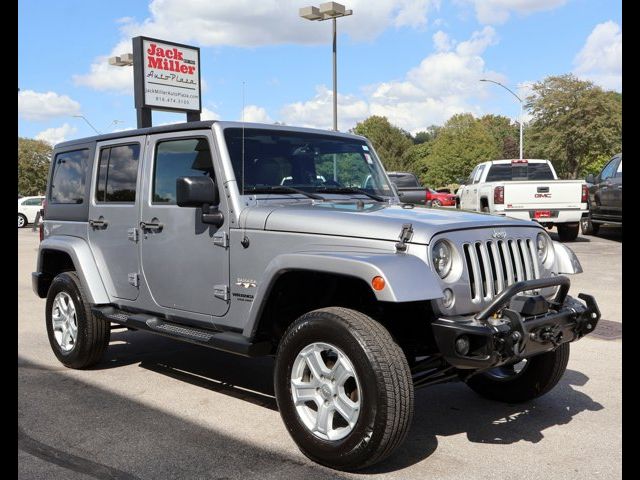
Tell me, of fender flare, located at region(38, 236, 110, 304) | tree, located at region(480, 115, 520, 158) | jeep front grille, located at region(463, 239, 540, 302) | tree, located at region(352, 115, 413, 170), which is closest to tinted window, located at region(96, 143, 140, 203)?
fender flare, located at region(38, 236, 110, 304)

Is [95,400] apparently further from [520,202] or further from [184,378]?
[520,202]

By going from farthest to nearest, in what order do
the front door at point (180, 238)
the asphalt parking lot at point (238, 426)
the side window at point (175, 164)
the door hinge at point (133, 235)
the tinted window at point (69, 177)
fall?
the tinted window at point (69, 177)
the door hinge at point (133, 235)
the side window at point (175, 164)
the front door at point (180, 238)
the asphalt parking lot at point (238, 426)

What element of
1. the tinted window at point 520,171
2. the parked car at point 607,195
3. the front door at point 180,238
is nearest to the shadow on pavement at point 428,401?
the front door at point 180,238

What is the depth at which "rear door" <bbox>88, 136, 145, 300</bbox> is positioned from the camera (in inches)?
215

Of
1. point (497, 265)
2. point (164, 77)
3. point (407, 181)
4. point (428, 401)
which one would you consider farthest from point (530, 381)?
point (407, 181)

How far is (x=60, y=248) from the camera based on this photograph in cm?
607

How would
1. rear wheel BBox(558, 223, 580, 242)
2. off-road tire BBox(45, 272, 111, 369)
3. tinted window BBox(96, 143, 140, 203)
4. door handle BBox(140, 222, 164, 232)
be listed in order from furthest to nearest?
rear wheel BBox(558, 223, 580, 242) → off-road tire BBox(45, 272, 111, 369) → tinted window BBox(96, 143, 140, 203) → door handle BBox(140, 222, 164, 232)

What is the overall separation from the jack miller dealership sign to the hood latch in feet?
50.4

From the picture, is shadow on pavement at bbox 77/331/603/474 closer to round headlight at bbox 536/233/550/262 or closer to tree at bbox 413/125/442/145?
round headlight at bbox 536/233/550/262

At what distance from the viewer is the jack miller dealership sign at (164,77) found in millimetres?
17906

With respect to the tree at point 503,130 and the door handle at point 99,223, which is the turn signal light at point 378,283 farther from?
the tree at point 503,130

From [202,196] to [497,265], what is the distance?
190cm

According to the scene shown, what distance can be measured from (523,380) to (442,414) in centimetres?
63

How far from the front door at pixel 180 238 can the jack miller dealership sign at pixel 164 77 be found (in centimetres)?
1342
